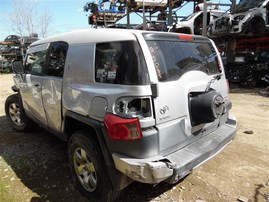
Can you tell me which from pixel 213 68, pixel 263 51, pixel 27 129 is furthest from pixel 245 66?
pixel 27 129

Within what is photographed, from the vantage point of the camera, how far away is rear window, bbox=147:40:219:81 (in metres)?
2.46

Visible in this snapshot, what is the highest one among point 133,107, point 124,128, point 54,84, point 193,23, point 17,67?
point 193,23

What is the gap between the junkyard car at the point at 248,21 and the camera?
31.9ft

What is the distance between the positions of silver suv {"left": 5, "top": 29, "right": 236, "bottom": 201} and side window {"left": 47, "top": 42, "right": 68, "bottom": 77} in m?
0.01

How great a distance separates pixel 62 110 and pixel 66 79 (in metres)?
0.41

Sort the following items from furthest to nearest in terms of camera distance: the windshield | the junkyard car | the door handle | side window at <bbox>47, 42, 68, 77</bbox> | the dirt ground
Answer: the windshield → the junkyard car → the door handle → side window at <bbox>47, 42, 68, 77</bbox> → the dirt ground

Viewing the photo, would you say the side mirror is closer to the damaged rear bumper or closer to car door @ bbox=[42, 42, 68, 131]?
car door @ bbox=[42, 42, 68, 131]

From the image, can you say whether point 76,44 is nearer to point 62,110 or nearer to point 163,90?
point 62,110

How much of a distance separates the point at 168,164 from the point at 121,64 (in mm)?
1026

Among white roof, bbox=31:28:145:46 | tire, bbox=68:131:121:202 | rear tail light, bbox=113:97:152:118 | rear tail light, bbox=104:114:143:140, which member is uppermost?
white roof, bbox=31:28:145:46

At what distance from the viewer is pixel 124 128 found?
2271 millimetres

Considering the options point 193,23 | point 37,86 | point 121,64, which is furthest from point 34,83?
point 193,23

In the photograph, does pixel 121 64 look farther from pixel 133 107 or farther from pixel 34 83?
pixel 34 83

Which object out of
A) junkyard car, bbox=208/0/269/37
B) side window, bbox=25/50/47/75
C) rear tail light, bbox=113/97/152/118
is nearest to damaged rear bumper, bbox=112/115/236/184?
rear tail light, bbox=113/97/152/118
